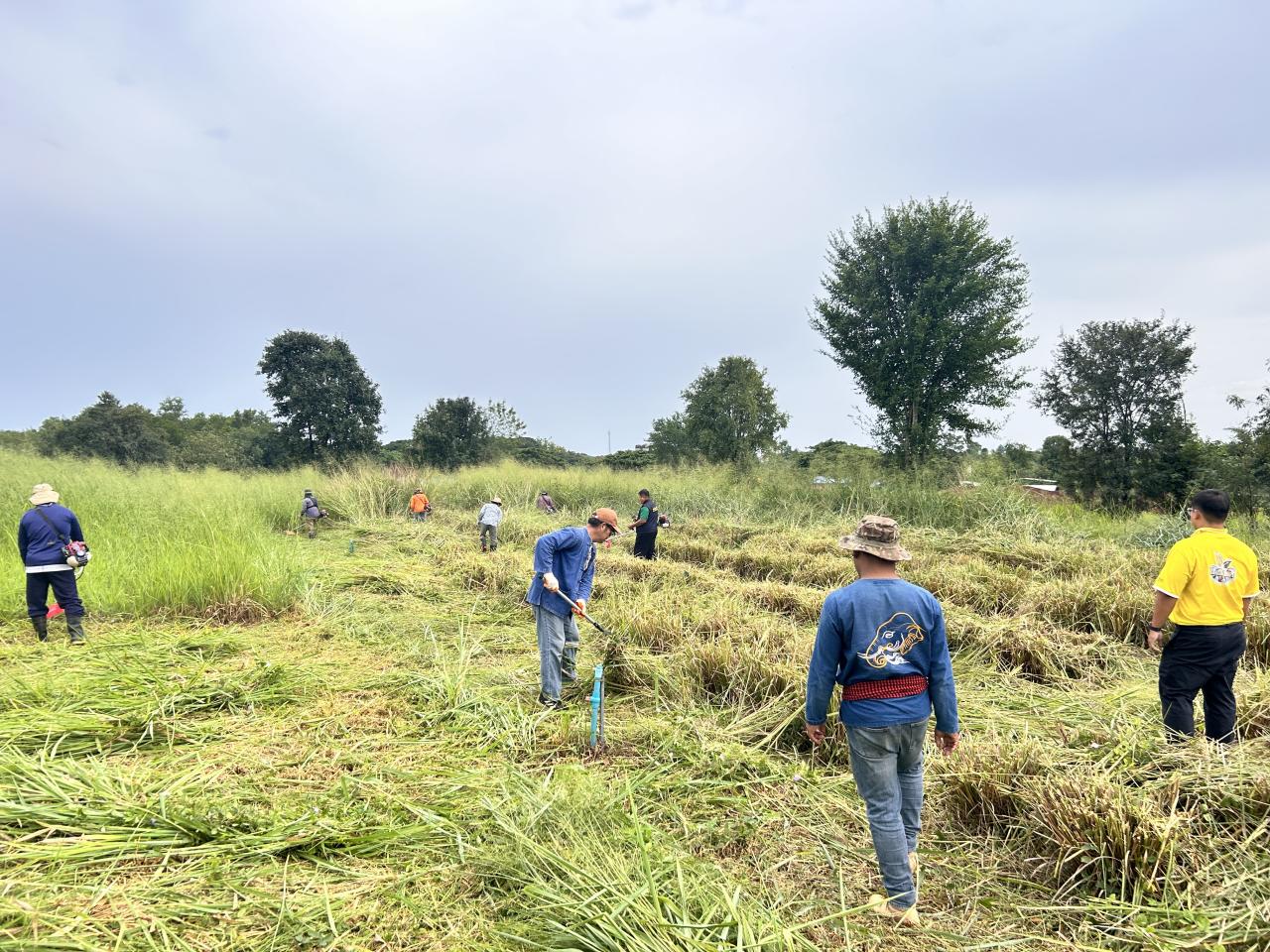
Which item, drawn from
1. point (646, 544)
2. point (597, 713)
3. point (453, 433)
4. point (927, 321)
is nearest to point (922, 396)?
point (927, 321)

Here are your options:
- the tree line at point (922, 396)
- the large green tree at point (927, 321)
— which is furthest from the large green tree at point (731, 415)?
the large green tree at point (927, 321)

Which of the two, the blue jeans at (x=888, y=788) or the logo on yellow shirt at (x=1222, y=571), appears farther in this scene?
the logo on yellow shirt at (x=1222, y=571)

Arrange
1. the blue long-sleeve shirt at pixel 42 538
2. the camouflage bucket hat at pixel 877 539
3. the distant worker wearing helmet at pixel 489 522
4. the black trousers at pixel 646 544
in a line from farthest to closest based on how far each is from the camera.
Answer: the distant worker wearing helmet at pixel 489 522
the black trousers at pixel 646 544
the blue long-sleeve shirt at pixel 42 538
the camouflage bucket hat at pixel 877 539

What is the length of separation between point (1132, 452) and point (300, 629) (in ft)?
74.7

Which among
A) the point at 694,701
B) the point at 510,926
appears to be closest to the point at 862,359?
the point at 694,701

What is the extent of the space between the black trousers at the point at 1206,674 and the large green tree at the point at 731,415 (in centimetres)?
2024

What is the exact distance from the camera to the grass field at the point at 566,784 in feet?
6.89

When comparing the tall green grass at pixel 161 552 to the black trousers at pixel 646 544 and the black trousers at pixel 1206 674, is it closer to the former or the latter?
the black trousers at pixel 646 544

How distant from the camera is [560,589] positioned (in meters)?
4.45

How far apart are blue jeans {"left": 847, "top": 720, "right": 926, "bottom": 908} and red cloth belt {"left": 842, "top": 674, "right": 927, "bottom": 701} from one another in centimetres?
11

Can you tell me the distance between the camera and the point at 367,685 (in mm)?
4457

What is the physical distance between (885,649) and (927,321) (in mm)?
13101

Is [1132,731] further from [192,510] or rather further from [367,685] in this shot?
[192,510]

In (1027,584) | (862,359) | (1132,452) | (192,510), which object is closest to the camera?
(1027,584)
